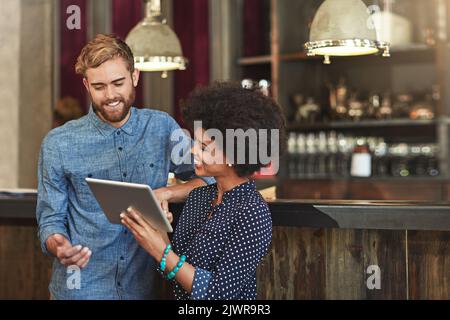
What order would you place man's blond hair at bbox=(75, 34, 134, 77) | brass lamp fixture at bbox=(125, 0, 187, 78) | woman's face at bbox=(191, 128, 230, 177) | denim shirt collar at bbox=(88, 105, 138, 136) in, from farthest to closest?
brass lamp fixture at bbox=(125, 0, 187, 78) < denim shirt collar at bbox=(88, 105, 138, 136) < man's blond hair at bbox=(75, 34, 134, 77) < woman's face at bbox=(191, 128, 230, 177)

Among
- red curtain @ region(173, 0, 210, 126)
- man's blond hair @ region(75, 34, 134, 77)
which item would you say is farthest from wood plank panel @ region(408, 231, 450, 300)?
red curtain @ region(173, 0, 210, 126)

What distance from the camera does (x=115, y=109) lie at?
229 cm

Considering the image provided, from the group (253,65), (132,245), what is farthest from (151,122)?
(253,65)

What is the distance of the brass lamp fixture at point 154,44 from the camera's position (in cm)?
321

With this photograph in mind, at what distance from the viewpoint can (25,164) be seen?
4340 millimetres

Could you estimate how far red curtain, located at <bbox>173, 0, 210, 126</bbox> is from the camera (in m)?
5.66

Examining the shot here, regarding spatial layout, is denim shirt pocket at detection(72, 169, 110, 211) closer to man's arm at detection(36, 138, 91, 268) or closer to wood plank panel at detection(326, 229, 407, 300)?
man's arm at detection(36, 138, 91, 268)

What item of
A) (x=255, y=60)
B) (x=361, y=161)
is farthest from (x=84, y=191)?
(x=255, y=60)

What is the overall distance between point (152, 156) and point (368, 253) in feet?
2.76

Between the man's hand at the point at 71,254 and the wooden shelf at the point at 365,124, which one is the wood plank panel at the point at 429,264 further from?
the wooden shelf at the point at 365,124

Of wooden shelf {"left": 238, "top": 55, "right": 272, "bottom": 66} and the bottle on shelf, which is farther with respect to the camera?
wooden shelf {"left": 238, "top": 55, "right": 272, "bottom": 66}

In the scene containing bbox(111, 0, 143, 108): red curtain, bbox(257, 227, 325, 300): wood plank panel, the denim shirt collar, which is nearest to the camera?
the denim shirt collar

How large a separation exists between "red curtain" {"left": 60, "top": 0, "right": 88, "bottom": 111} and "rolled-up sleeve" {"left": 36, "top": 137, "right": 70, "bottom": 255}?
307 cm

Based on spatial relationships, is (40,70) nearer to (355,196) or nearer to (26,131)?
(26,131)
